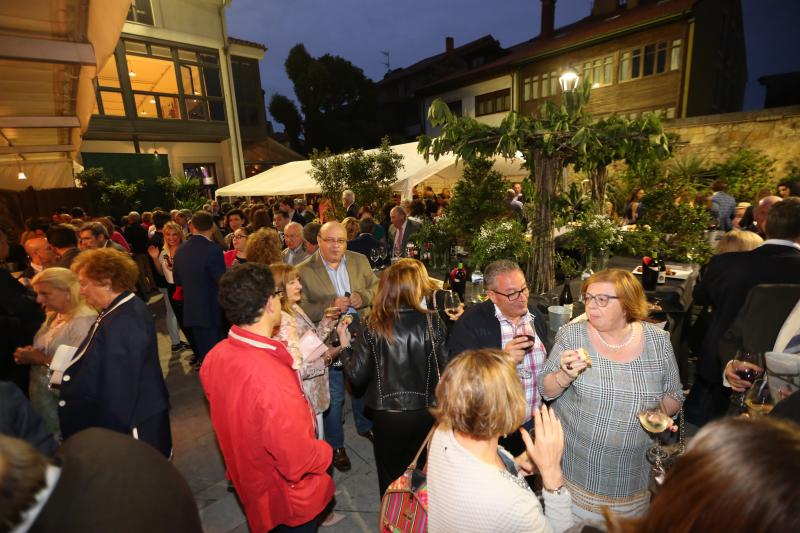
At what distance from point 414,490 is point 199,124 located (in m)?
23.4

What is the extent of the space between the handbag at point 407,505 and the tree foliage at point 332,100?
32133 millimetres

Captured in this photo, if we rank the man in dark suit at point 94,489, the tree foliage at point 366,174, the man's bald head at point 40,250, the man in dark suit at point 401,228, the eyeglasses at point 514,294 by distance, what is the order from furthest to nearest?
the tree foliage at point 366,174 < the man in dark suit at point 401,228 < the man's bald head at point 40,250 < the eyeglasses at point 514,294 < the man in dark suit at point 94,489

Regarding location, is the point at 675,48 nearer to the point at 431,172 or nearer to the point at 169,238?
the point at 431,172

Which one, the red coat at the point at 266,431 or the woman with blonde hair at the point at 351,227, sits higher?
the woman with blonde hair at the point at 351,227

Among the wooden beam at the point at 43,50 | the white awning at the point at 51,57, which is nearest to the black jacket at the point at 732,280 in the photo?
the white awning at the point at 51,57

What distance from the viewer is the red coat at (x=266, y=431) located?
1817 millimetres

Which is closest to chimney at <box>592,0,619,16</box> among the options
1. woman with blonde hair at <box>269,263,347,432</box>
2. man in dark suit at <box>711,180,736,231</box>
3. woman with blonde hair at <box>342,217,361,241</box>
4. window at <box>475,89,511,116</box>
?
window at <box>475,89,511,116</box>

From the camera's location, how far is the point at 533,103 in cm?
2167

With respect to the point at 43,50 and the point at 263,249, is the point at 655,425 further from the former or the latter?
the point at 43,50

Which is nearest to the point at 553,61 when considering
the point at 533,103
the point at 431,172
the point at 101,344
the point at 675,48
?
the point at 533,103

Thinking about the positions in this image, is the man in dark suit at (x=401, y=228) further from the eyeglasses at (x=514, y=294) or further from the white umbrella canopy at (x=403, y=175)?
the eyeglasses at (x=514, y=294)

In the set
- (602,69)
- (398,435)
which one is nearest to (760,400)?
(398,435)

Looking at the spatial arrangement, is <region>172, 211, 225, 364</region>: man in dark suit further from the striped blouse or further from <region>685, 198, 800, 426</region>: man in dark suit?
<region>685, 198, 800, 426</region>: man in dark suit

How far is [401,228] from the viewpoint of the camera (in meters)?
6.93
